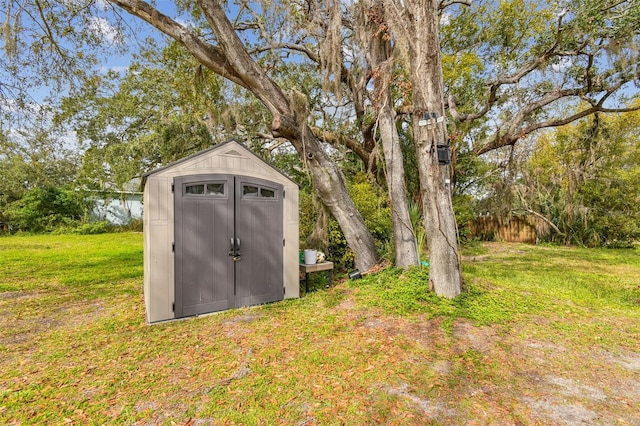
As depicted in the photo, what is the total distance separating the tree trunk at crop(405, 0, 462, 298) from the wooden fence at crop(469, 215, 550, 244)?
9.74 m

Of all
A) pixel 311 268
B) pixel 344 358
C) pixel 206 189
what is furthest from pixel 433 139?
pixel 206 189

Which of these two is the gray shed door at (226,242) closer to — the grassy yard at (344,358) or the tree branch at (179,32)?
the grassy yard at (344,358)

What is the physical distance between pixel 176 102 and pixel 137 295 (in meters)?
7.00

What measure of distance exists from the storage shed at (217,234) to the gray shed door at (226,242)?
1 cm

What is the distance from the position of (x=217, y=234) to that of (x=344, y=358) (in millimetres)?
2429

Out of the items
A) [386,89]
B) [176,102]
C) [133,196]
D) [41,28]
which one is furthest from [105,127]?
[386,89]

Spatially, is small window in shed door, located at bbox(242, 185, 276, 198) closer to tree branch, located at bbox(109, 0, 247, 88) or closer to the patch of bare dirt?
tree branch, located at bbox(109, 0, 247, 88)

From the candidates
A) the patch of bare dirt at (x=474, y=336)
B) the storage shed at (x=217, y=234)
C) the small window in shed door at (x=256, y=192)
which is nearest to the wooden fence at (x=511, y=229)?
the patch of bare dirt at (x=474, y=336)

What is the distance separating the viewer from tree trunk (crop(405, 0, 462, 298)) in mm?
4121

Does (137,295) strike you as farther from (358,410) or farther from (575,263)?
(575,263)

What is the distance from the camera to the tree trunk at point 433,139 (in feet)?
13.5

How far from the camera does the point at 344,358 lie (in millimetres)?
2969

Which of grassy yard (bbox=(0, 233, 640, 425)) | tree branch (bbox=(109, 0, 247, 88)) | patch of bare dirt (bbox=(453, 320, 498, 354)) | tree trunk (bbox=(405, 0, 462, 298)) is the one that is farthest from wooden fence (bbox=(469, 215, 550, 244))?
tree branch (bbox=(109, 0, 247, 88))

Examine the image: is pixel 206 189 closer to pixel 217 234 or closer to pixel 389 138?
pixel 217 234
